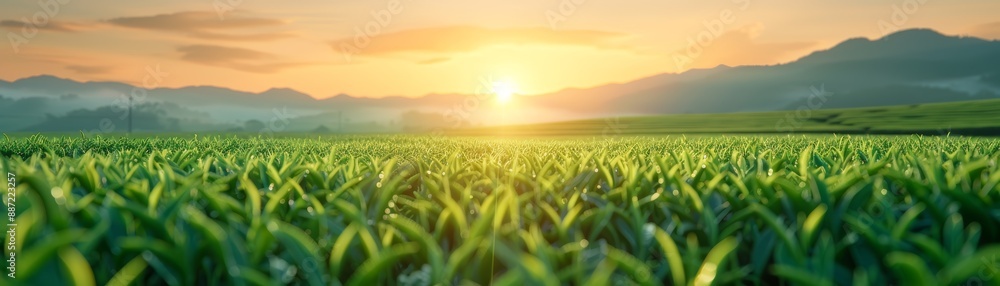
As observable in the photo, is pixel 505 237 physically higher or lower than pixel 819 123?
higher

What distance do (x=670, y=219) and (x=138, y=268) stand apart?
1.77 m

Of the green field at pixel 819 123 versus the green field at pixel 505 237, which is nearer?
the green field at pixel 505 237

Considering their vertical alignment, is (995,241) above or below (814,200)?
below

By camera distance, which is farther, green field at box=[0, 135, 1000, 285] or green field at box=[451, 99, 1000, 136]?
green field at box=[451, 99, 1000, 136]

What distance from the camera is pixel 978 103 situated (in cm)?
7256

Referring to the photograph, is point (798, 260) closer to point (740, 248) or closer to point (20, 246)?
point (740, 248)

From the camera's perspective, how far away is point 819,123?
68.1 m

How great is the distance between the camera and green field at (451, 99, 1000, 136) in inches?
2168

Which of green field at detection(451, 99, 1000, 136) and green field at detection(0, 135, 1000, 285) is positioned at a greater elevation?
green field at detection(0, 135, 1000, 285)

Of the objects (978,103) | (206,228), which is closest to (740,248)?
(206,228)

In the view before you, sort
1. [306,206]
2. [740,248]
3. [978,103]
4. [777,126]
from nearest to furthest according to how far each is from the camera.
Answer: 1. [740,248]
2. [306,206]
3. [777,126]
4. [978,103]

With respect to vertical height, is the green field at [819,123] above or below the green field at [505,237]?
below

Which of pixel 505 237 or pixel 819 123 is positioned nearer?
pixel 505 237

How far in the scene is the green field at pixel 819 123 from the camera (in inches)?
2168
